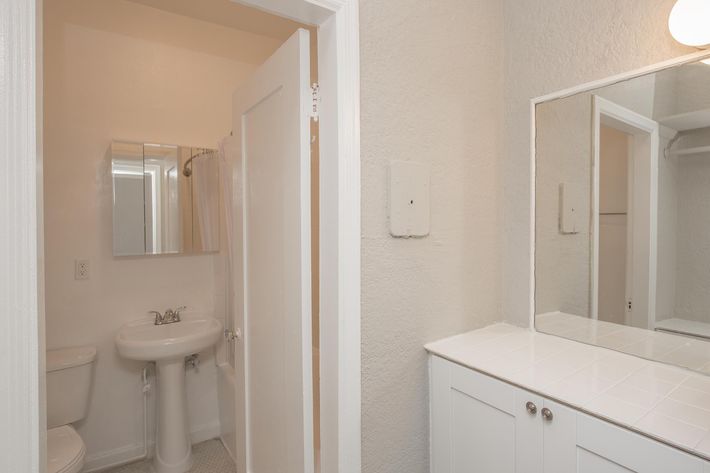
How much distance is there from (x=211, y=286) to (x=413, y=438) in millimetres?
1696

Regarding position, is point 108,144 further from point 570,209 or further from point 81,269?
point 570,209

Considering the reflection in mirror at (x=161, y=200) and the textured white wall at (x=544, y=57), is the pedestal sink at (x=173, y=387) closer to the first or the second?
the reflection in mirror at (x=161, y=200)

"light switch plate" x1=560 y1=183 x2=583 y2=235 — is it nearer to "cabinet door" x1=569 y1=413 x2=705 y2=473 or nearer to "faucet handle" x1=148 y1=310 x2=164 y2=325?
"cabinet door" x1=569 y1=413 x2=705 y2=473

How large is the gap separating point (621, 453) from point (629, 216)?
29.1 inches

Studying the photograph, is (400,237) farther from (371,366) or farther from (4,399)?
(4,399)

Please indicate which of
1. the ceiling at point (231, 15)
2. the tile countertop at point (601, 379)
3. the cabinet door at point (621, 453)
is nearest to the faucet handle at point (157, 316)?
the tile countertop at point (601, 379)

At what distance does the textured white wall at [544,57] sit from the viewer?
1131mm

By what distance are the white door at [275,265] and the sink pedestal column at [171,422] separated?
0.61 metres

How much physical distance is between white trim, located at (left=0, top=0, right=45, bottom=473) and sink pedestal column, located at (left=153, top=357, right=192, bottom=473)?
1452 millimetres

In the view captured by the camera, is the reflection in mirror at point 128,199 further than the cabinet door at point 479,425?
Yes

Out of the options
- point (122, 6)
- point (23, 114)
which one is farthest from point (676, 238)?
point (122, 6)

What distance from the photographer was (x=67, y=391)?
1824 millimetres

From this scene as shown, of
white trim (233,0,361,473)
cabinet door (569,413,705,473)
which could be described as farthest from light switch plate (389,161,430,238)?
cabinet door (569,413,705,473)

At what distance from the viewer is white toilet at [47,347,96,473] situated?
5.49 feet
